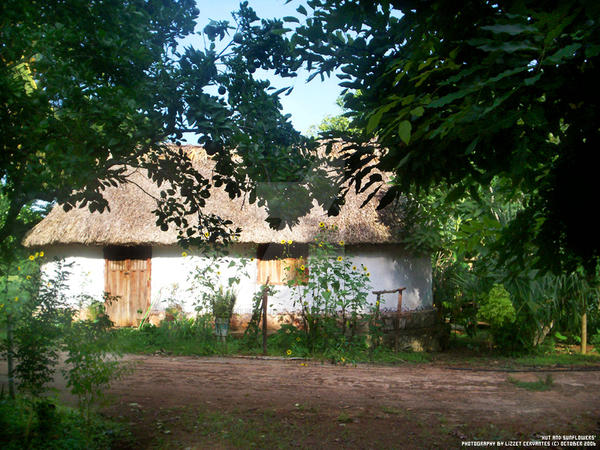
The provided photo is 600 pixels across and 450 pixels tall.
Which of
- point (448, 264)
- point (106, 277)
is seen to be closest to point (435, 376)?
point (448, 264)

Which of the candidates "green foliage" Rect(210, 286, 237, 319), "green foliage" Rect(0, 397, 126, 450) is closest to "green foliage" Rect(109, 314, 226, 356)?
"green foliage" Rect(210, 286, 237, 319)

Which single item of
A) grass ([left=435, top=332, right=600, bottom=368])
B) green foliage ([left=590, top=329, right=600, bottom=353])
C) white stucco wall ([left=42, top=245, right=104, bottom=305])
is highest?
white stucco wall ([left=42, top=245, right=104, bottom=305])

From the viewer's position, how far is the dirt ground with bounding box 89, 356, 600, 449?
3977mm

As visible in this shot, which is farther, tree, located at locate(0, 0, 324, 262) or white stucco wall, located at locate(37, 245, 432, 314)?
white stucco wall, located at locate(37, 245, 432, 314)

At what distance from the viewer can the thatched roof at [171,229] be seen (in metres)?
9.56

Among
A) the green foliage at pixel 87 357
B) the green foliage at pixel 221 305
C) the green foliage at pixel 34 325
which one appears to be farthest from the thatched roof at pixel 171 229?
the green foliage at pixel 87 357

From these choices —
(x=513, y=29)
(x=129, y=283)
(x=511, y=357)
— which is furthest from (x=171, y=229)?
(x=513, y=29)

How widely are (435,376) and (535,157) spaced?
4890 millimetres

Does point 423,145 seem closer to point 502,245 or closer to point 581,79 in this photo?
point 581,79

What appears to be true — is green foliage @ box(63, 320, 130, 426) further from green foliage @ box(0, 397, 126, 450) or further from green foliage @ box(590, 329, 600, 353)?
green foliage @ box(590, 329, 600, 353)

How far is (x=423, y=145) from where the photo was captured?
8.25 ft

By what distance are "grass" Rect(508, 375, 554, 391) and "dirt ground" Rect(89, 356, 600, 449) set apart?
90mm

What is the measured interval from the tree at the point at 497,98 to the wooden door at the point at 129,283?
321 inches

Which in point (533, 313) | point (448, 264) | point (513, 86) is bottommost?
point (533, 313)
